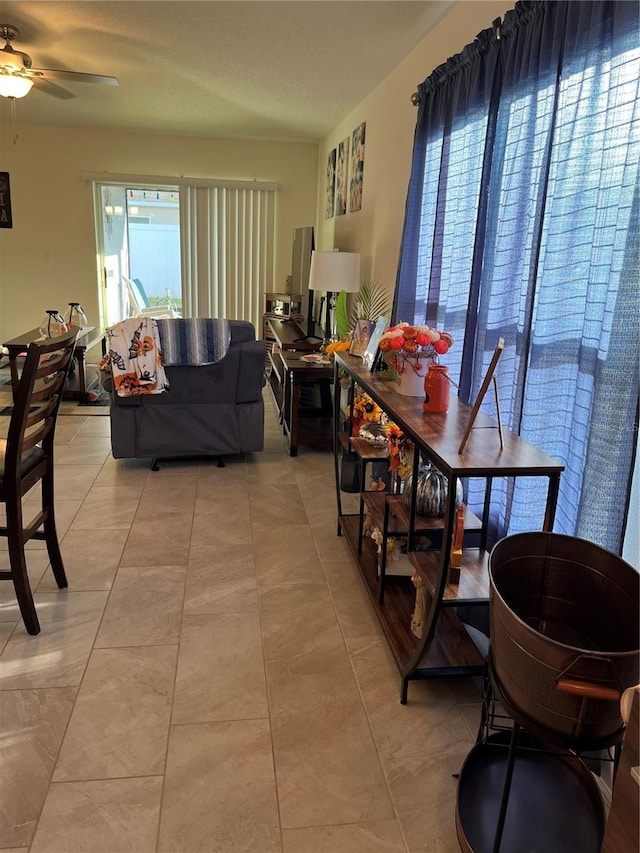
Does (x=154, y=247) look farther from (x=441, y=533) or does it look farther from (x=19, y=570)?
(x=441, y=533)

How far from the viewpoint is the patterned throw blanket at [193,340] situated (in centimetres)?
352

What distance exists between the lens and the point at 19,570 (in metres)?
2.09

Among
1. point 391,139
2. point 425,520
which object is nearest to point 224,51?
point 391,139

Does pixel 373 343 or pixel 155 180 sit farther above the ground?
pixel 155 180

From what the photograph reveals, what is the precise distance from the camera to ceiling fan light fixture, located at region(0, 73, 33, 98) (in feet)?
11.7

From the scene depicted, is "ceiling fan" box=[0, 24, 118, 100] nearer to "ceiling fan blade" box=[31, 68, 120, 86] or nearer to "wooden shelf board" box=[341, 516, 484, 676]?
"ceiling fan blade" box=[31, 68, 120, 86]

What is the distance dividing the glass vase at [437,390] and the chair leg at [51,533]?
57.3 inches

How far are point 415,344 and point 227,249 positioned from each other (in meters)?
5.19

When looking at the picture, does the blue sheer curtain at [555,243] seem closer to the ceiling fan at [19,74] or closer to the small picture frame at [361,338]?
the small picture frame at [361,338]

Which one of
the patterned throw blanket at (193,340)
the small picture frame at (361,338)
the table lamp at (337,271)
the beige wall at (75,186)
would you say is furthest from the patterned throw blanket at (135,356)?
the beige wall at (75,186)

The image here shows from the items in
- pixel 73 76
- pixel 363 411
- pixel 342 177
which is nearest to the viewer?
pixel 363 411

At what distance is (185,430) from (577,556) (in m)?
2.81

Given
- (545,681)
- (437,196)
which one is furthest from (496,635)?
(437,196)

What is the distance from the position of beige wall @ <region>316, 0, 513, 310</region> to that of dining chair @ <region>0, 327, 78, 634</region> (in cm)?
208
